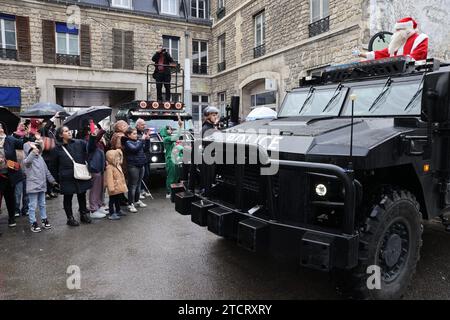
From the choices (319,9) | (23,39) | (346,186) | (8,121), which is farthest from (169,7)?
(346,186)

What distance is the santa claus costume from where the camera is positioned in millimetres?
4602

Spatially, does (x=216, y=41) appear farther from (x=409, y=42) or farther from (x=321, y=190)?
(x=321, y=190)

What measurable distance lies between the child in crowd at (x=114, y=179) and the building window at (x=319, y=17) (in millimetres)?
8792

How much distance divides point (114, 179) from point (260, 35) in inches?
473

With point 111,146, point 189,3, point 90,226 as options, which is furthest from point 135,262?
point 189,3

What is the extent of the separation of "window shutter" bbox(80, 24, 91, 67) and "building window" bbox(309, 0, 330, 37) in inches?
436

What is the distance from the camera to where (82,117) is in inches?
240

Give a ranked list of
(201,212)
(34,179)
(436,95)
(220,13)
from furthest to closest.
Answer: (220,13) → (34,179) → (201,212) → (436,95)

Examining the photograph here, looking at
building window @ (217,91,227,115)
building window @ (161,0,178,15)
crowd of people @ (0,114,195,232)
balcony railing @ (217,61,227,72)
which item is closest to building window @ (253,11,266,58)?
balcony railing @ (217,61,227,72)

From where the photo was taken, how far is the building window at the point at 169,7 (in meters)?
19.4

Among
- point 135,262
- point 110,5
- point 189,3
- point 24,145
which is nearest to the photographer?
point 135,262

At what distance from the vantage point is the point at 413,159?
3100mm
